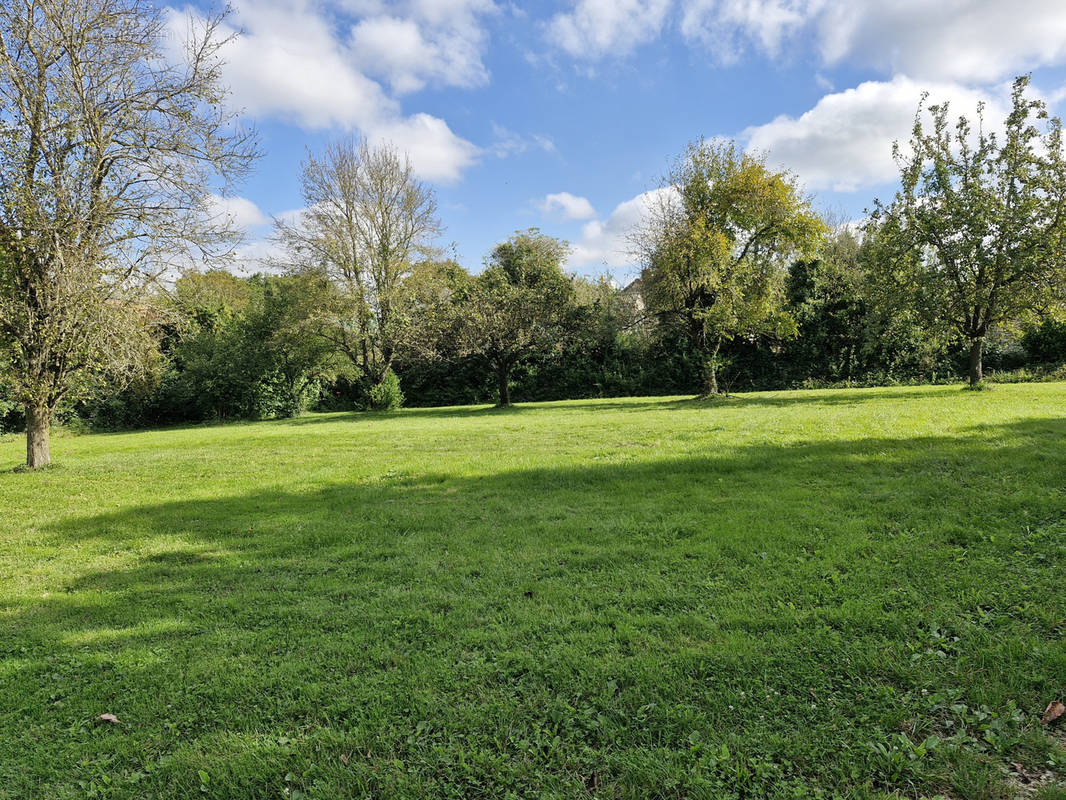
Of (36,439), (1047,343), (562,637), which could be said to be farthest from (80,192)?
(1047,343)

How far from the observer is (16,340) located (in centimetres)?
1092

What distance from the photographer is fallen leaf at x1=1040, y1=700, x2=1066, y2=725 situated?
267 cm

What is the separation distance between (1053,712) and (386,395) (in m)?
26.2

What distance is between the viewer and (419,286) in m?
26.7

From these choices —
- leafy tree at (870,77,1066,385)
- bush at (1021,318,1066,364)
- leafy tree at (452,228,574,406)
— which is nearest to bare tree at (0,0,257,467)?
leafy tree at (452,228,574,406)

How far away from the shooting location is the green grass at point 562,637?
102 inches

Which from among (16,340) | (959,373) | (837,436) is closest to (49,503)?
(16,340)

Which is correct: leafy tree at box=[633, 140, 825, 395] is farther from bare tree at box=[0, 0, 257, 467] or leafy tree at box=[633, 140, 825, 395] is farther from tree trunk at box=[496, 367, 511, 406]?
bare tree at box=[0, 0, 257, 467]

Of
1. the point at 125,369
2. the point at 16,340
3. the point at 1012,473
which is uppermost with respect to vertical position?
the point at 16,340

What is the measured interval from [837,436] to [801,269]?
2012 cm

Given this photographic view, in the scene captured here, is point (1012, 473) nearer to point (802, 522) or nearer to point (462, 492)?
point (802, 522)

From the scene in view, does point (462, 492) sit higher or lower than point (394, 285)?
lower

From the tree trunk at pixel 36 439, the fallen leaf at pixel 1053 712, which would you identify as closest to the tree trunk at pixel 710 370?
the fallen leaf at pixel 1053 712

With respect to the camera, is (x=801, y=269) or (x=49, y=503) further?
(x=801, y=269)
